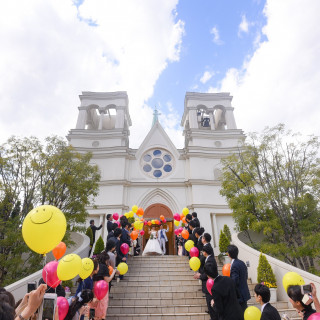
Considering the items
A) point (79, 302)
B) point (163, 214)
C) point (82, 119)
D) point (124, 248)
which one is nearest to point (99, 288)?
point (79, 302)

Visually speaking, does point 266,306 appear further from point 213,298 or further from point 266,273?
point 266,273

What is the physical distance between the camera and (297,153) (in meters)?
9.64

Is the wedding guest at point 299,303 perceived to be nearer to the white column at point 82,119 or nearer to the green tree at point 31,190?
the green tree at point 31,190

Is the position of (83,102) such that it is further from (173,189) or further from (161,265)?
(161,265)

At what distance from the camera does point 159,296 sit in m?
6.79

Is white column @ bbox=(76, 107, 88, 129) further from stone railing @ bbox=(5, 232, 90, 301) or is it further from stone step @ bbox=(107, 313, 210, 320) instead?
stone step @ bbox=(107, 313, 210, 320)

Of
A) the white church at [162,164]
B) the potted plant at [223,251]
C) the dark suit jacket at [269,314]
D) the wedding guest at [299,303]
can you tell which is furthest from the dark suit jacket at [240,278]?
the white church at [162,164]

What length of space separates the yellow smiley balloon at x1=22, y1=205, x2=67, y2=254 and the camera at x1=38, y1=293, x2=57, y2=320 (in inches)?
39.8

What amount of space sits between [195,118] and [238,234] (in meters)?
12.7

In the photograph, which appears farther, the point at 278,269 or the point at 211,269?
the point at 278,269

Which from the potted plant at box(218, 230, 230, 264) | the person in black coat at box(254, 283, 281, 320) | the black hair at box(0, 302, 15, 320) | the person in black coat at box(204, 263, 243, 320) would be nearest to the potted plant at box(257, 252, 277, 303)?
the potted plant at box(218, 230, 230, 264)

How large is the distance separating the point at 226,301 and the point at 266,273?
4352 millimetres

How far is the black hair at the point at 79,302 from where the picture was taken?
10.4ft

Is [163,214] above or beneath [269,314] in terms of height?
above
